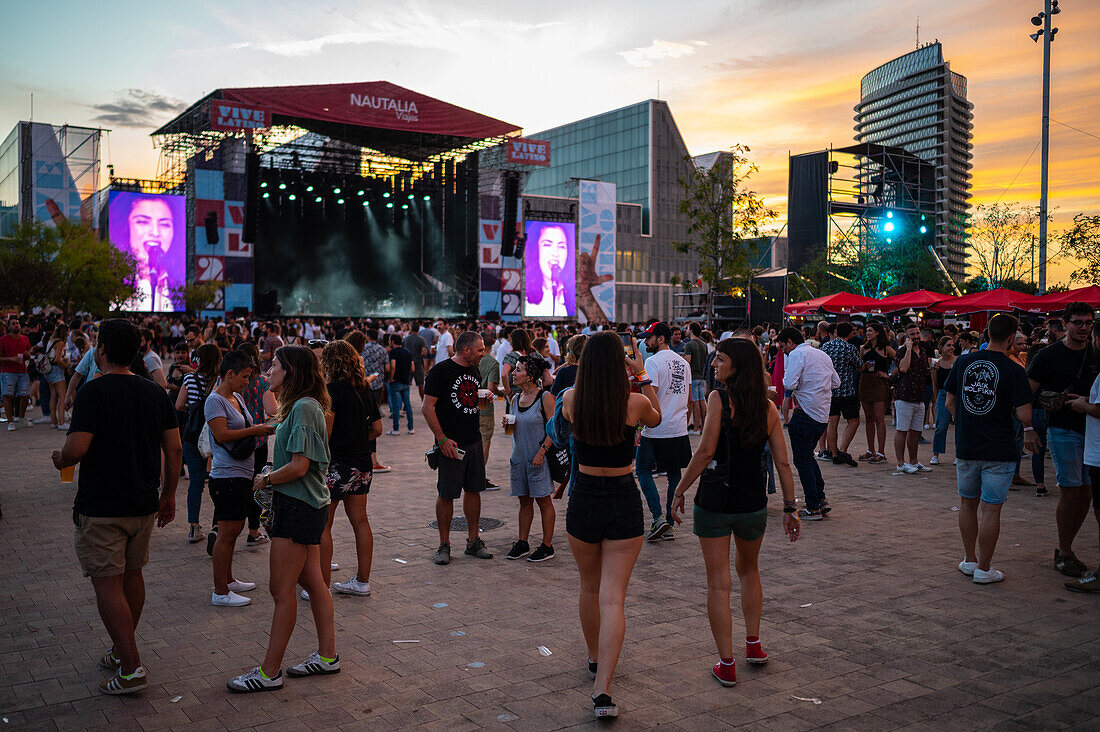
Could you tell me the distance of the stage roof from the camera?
36.7 meters

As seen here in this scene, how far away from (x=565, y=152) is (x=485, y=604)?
9594 cm

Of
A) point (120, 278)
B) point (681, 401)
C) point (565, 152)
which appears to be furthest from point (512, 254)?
point (565, 152)

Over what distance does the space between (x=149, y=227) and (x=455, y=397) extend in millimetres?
38616

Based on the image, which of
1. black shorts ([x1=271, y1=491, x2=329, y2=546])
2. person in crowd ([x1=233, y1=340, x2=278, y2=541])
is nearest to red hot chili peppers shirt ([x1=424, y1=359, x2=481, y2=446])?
person in crowd ([x1=233, y1=340, x2=278, y2=541])

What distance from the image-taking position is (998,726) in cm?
348

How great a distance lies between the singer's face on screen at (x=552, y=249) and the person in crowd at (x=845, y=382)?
4009cm

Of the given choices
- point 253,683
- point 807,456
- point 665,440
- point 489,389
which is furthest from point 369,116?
point 253,683

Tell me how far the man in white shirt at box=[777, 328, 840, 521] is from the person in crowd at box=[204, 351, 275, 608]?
5.11m

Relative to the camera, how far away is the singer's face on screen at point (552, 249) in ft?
165

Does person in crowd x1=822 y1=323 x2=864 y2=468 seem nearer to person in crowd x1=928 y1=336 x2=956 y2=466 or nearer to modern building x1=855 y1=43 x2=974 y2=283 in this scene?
person in crowd x1=928 y1=336 x2=956 y2=466

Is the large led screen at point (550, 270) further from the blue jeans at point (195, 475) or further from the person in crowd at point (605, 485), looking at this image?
the person in crowd at point (605, 485)

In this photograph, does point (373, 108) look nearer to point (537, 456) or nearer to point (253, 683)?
point (537, 456)

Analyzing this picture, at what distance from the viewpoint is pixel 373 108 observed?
1510 inches

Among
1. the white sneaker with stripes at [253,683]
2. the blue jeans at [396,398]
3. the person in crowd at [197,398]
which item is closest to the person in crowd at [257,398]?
the person in crowd at [197,398]
